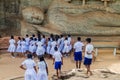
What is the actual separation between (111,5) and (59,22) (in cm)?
319

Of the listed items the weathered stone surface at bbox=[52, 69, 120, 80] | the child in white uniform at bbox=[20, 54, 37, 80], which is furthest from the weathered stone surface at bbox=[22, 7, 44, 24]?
the child in white uniform at bbox=[20, 54, 37, 80]

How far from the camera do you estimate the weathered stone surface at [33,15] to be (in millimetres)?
17844

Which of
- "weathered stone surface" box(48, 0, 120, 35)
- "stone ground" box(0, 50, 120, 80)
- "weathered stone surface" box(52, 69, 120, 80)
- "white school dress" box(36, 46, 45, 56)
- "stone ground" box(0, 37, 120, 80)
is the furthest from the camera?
"weathered stone surface" box(48, 0, 120, 35)

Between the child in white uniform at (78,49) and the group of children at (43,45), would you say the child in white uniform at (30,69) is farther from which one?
the group of children at (43,45)

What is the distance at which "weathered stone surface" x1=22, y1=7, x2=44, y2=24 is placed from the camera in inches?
703

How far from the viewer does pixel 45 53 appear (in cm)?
1556

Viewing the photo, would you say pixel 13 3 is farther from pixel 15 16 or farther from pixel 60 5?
pixel 60 5

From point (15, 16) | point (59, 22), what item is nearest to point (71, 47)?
point (59, 22)

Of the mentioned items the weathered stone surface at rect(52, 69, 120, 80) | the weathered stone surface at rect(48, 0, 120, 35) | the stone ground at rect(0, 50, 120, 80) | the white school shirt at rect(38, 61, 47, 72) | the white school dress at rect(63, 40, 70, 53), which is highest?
the weathered stone surface at rect(48, 0, 120, 35)

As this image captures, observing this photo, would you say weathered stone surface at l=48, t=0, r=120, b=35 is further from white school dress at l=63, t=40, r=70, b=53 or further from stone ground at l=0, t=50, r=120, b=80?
white school dress at l=63, t=40, r=70, b=53

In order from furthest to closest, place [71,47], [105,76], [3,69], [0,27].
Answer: [0,27] → [71,47] → [3,69] → [105,76]

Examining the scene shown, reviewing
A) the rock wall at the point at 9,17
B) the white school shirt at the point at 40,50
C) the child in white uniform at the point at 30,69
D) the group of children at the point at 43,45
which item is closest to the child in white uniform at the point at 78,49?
the white school shirt at the point at 40,50

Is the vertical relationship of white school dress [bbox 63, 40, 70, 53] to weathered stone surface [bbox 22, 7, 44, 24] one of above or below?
below

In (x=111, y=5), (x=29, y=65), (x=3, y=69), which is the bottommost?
(x=3, y=69)
